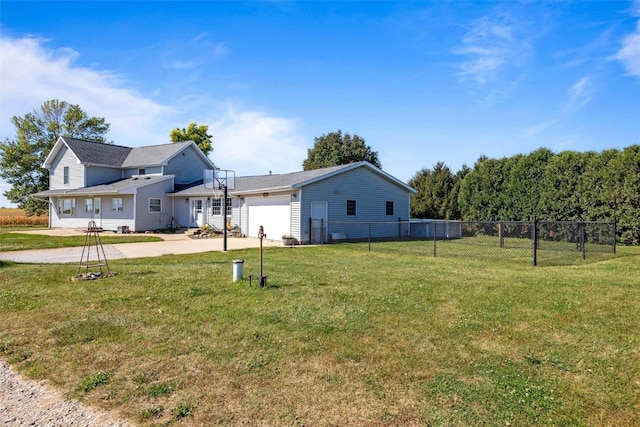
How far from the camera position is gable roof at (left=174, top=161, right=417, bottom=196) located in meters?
19.2

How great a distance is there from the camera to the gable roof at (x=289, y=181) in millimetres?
19216

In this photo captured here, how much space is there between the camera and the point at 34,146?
40250 mm

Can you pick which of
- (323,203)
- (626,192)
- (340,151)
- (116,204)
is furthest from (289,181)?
(340,151)

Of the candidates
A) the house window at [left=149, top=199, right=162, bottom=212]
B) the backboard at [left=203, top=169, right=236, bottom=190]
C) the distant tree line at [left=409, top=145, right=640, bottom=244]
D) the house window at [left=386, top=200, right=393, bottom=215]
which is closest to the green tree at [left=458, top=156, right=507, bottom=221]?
the distant tree line at [left=409, top=145, right=640, bottom=244]

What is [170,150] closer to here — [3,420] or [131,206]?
[131,206]

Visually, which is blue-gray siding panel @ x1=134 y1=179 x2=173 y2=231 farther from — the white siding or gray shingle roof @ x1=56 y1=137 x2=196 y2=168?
the white siding

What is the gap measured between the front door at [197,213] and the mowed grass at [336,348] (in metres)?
17.7

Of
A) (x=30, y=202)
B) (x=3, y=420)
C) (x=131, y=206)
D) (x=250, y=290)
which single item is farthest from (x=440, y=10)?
(x=30, y=202)

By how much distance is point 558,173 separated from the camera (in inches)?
808

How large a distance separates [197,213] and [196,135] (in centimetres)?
2432

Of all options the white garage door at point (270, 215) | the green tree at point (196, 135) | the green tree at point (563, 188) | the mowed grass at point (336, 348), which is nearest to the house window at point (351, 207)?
the white garage door at point (270, 215)

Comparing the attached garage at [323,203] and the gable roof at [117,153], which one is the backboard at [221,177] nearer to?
the attached garage at [323,203]

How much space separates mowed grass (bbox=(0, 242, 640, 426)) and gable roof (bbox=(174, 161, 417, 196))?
36.0ft

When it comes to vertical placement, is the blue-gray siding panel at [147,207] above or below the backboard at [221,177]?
below
